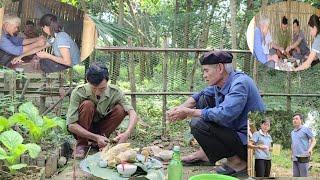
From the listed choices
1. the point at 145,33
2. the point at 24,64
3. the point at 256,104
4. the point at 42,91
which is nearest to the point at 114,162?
the point at 256,104

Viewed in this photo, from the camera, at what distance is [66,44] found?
183 inches

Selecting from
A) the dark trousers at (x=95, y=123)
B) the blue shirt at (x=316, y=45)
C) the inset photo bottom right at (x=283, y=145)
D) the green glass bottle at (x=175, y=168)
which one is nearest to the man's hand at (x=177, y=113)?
the inset photo bottom right at (x=283, y=145)

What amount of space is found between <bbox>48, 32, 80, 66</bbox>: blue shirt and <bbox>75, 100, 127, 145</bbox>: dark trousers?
631 mm

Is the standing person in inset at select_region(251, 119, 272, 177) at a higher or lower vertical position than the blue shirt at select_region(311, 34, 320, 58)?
lower

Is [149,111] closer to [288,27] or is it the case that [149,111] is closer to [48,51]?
[48,51]

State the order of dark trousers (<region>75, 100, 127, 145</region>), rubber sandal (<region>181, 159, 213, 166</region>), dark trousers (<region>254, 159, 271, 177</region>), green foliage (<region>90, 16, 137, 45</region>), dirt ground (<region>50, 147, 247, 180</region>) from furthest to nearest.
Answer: green foliage (<region>90, 16, 137, 45</region>) < dark trousers (<region>75, 100, 127, 145</region>) < rubber sandal (<region>181, 159, 213, 166</region>) < dirt ground (<region>50, 147, 247, 180</region>) < dark trousers (<region>254, 159, 271, 177</region>)

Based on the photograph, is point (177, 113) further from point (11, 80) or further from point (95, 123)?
point (11, 80)

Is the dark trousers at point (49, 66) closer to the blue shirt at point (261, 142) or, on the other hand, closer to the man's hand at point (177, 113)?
the man's hand at point (177, 113)

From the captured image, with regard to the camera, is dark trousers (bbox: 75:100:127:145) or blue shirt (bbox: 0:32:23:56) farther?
blue shirt (bbox: 0:32:23:56)

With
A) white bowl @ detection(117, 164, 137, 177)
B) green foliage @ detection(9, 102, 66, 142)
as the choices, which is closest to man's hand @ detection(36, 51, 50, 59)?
green foliage @ detection(9, 102, 66, 142)

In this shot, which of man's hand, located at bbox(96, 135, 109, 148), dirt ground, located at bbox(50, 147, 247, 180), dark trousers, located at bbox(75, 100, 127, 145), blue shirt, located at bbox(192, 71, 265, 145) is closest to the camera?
blue shirt, located at bbox(192, 71, 265, 145)

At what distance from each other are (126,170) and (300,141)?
3.82 feet

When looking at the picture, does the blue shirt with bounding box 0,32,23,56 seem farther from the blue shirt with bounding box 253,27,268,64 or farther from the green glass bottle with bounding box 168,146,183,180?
the green glass bottle with bounding box 168,146,183,180

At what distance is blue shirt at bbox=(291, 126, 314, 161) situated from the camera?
293 centimetres
